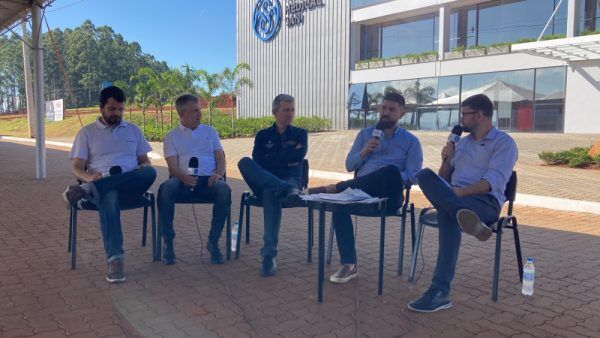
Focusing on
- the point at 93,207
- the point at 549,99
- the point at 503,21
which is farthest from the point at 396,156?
the point at 503,21

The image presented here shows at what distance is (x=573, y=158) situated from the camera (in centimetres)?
1274

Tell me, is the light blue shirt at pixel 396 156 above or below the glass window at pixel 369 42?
below

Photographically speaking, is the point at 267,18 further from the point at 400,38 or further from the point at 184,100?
the point at 184,100

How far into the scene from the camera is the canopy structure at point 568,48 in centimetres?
1796

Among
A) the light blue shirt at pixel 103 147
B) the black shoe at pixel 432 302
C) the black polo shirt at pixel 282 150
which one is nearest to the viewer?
the black shoe at pixel 432 302

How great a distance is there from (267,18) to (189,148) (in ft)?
116

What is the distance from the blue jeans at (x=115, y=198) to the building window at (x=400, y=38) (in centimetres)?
2659

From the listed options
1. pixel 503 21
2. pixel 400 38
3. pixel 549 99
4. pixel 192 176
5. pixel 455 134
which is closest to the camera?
pixel 455 134

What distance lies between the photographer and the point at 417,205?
26.9 ft

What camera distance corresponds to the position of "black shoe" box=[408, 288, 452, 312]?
11.2 feet

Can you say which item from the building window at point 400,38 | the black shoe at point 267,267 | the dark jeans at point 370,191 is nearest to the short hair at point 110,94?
the black shoe at point 267,267

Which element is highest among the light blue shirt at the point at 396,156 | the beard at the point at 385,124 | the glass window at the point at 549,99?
the glass window at the point at 549,99

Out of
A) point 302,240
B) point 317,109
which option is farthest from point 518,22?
point 302,240

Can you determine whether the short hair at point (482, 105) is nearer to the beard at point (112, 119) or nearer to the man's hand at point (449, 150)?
the man's hand at point (449, 150)
